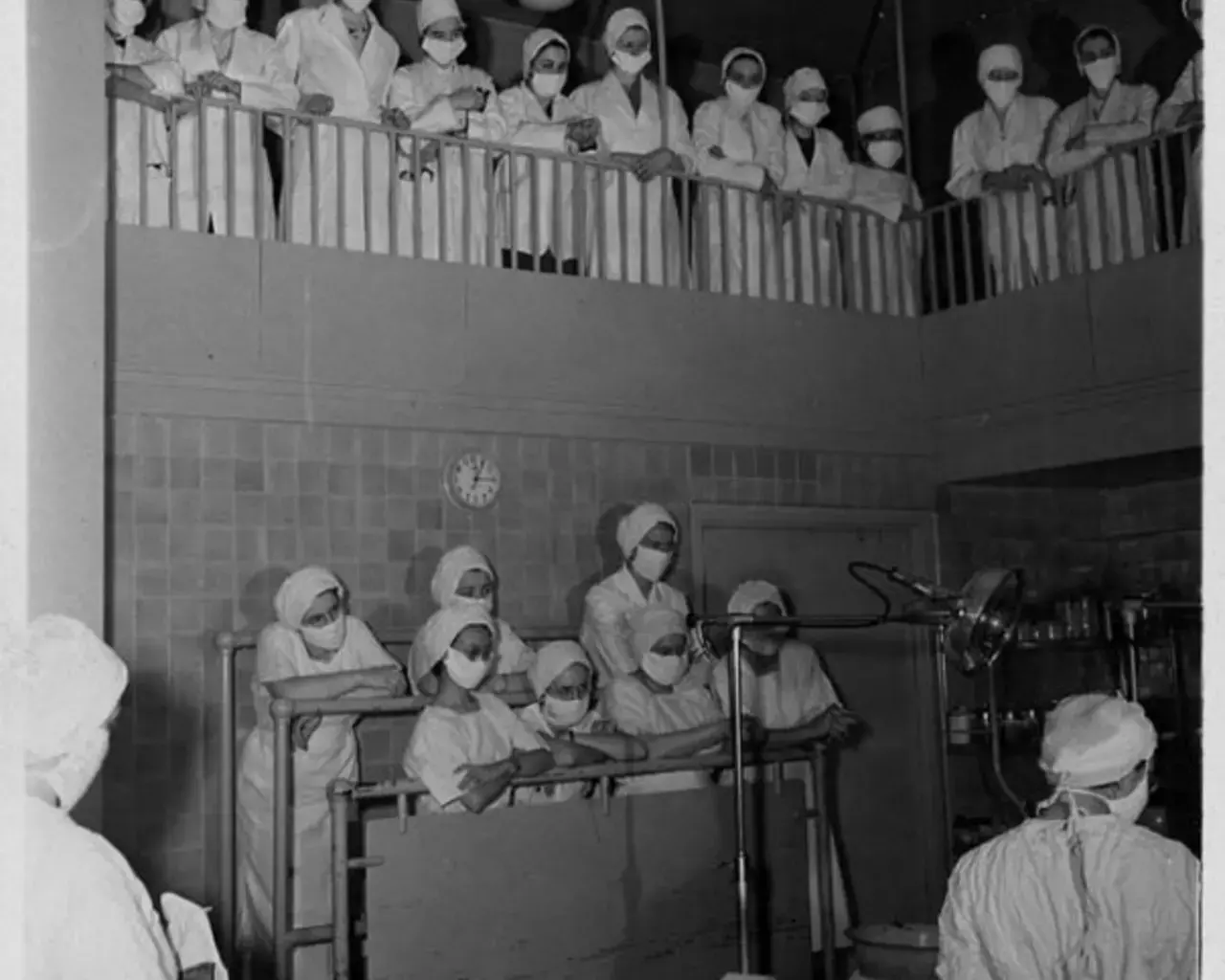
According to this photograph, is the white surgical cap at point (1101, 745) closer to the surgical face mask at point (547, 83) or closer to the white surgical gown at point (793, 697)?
the white surgical gown at point (793, 697)

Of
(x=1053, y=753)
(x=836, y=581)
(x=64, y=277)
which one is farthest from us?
(x=836, y=581)

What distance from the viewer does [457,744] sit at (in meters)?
6.07

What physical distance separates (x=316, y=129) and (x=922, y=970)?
4.28 meters

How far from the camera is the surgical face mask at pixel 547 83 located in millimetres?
7938

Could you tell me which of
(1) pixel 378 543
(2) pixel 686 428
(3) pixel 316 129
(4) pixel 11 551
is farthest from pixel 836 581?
(4) pixel 11 551

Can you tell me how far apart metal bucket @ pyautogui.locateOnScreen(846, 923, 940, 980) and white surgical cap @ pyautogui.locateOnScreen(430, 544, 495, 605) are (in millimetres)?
2155

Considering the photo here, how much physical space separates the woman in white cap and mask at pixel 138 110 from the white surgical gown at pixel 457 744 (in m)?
Answer: 2.34

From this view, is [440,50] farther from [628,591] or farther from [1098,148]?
[1098,148]

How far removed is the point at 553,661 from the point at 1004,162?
4172 millimetres

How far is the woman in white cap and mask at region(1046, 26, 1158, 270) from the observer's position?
771cm

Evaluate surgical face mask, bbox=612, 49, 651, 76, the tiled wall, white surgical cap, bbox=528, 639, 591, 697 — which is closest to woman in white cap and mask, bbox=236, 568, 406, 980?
the tiled wall

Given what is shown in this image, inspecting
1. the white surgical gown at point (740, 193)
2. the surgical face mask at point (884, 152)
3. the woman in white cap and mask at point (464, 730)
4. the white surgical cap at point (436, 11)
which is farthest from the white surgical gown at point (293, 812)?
the surgical face mask at point (884, 152)

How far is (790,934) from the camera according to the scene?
6520 millimetres

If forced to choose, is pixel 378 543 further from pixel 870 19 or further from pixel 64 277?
pixel 870 19
